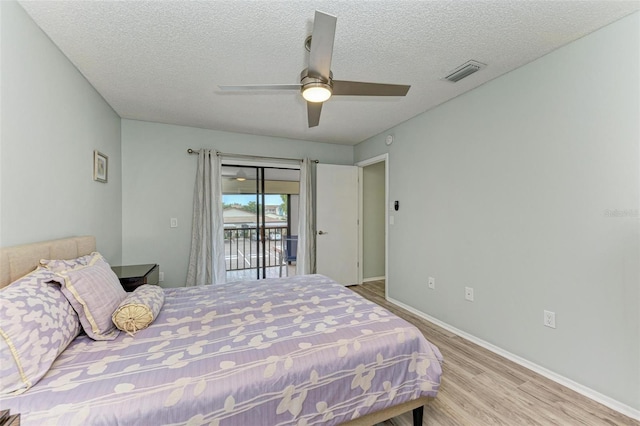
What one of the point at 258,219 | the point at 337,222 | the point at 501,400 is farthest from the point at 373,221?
the point at 501,400

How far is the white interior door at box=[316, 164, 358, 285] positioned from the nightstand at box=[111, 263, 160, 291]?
235 centimetres

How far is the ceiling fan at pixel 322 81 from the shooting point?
1.35 meters

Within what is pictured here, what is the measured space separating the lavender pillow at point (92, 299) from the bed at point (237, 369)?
2.8 inches

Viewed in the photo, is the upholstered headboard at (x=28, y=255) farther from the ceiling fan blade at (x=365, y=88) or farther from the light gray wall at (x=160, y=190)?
the ceiling fan blade at (x=365, y=88)

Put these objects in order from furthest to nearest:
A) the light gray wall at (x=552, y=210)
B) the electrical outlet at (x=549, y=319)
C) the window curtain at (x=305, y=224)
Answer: the window curtain at (x=305, y=224) → the electrical outlet at (x=549, y=319) → the light gray wall at (x=552, y=210)

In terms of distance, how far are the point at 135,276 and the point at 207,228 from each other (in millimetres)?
1260

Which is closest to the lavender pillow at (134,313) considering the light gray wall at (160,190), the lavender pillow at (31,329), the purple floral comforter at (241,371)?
the purple floral comforter at (241,371)

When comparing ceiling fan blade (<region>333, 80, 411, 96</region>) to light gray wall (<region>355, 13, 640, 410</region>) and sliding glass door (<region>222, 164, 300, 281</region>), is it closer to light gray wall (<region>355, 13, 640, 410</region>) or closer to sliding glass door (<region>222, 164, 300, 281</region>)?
light gray wall (<region>355, 13, 640, 410</region>)

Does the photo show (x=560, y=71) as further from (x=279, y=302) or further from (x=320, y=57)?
(x=279, y=302)

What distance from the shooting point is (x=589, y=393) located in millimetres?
1855

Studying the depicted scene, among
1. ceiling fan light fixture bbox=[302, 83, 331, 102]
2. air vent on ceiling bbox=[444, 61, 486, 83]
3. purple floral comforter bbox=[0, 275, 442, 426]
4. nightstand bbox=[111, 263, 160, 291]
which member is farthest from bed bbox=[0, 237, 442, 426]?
air vent on ceiling bbox=[444, 61, 486, 83]

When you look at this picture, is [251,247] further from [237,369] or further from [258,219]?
[237,369]

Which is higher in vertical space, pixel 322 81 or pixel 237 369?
pixel 322 81

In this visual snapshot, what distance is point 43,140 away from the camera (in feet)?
5.83
